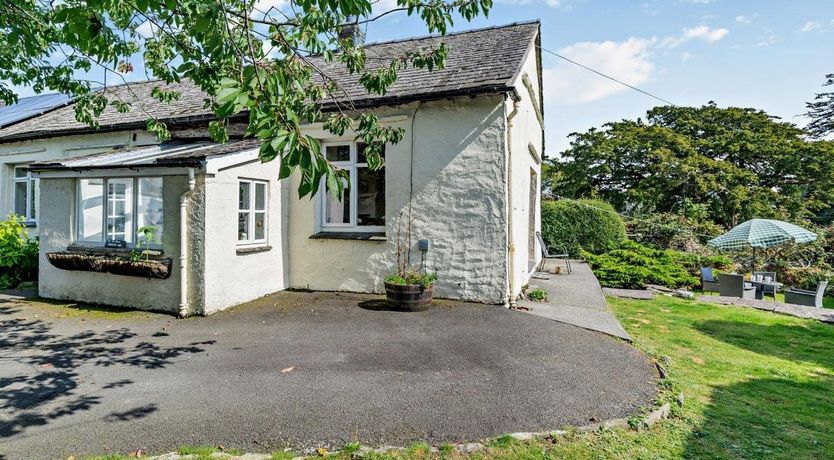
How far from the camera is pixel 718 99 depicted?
3055 centimetres

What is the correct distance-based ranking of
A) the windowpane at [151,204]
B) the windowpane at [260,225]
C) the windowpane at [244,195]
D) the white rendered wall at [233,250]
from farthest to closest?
1. the windowpane at [260,225]
2. the windowpane at [244,195]
3. the windowpane at [151,204]
4. the white rendered wall at [233,250]

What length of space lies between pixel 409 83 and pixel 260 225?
4572 millimetres

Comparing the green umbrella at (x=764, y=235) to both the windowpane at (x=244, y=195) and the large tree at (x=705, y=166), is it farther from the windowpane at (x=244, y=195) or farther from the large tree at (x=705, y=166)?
the windowpane at (x=244, y=195)

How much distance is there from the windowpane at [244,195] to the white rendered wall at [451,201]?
206 centimetres

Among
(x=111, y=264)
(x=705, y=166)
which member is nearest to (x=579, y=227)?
(x=705, y=166)

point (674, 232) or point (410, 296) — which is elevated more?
point (674, 232)

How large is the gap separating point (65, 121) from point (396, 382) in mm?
14874

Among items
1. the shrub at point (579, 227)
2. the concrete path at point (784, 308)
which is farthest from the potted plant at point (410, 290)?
the shrub at point (579, 227)

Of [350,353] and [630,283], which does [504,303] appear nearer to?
[350,353]

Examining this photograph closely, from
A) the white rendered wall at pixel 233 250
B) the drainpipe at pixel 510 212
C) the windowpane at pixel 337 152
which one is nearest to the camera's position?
the white rendered wall at pixel 233 250

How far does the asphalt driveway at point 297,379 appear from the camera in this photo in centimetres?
368

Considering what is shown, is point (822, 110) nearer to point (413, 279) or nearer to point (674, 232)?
point (674, 232)

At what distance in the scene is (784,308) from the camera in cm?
1162

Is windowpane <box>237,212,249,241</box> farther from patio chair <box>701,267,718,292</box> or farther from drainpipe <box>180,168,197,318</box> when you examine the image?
patio chair <box>701,267,718,292</box>
